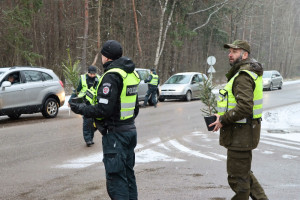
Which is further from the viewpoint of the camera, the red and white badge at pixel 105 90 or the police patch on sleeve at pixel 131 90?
the police patch on sleeve at pixel 131 90

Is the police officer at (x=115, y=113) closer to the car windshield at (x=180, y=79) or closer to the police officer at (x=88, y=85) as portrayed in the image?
the police officer at (x=88, y=85)

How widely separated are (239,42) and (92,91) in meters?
1.75

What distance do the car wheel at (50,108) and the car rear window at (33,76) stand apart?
2.89ft

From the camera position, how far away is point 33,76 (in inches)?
513

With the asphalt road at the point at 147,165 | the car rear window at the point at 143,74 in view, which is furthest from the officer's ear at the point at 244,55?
the car rear window at the point at 143,74

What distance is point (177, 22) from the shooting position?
3456 centimetres

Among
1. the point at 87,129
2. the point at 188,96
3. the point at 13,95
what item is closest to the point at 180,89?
the point at 188,96

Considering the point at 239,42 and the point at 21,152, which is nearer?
the point at 239,42

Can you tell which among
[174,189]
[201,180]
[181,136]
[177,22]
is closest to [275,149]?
[181,136]

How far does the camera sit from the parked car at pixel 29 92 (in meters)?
11.9

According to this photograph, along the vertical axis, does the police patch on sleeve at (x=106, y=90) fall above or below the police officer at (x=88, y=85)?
above

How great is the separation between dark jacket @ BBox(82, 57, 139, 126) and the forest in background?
1892 centimetres

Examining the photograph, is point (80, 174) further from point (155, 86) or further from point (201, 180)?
point (155, 86)

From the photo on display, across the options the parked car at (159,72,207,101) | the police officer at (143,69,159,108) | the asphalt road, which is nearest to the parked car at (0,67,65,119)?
the asphalt road
